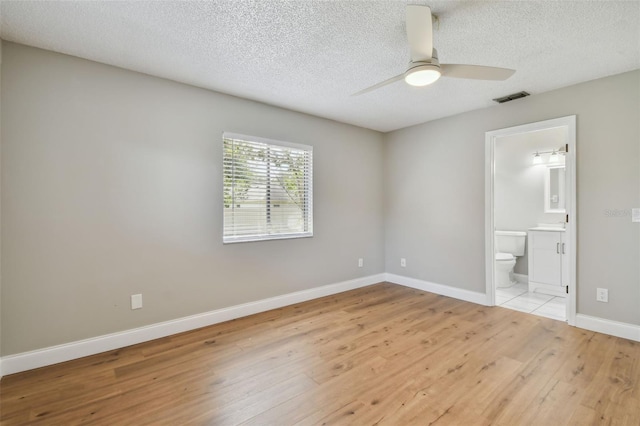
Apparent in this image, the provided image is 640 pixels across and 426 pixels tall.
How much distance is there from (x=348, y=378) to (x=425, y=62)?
2228 mm

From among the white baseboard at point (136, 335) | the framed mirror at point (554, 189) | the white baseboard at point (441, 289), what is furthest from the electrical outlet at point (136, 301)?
the framed mirror at point (554, 189)

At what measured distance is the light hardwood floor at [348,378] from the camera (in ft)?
5.72

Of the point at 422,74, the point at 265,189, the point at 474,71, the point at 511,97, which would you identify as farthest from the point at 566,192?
the point at 265,189

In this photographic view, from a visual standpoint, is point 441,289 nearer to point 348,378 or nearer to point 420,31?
point 348,378

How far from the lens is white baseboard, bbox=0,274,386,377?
2.22 m

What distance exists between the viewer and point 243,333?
2867 millimetres

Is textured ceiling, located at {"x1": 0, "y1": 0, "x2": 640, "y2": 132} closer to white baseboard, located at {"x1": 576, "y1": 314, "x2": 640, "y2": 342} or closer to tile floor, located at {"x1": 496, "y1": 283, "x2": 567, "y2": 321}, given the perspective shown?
white baseboard, located at {"x1": 576, "y1": 314, "x2": 640, "y2": 342}

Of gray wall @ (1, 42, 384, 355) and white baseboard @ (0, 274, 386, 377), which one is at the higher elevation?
gray wall @ (1, 42, 384, 355)

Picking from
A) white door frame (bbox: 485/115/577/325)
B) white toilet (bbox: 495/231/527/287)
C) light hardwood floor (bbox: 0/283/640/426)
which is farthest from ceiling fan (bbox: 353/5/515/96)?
white toilet (bbox: 495/231/527/287)

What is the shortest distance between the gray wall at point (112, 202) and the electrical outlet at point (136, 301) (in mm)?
42

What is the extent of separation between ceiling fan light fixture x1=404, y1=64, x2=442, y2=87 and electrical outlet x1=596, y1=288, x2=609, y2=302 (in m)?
2.77

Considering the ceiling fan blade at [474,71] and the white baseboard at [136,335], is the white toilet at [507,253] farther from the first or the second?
the ceiling fan blade at [474,71]

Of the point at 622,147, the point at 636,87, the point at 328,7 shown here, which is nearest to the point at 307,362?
the point at 328,7

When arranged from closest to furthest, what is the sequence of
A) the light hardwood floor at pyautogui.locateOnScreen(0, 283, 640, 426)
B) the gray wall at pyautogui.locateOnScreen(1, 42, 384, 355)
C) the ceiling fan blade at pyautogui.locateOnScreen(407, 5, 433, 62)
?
the ceiling fan blade at pyautogui.locateOnScreen(407, 5, 433, 62) < the light hardwood floor at pyautogui.locateOnScreen(0, 283, 640, 426) < the gray wall at pyautogui.locateOnScreen(1, 42, 384, 355)
